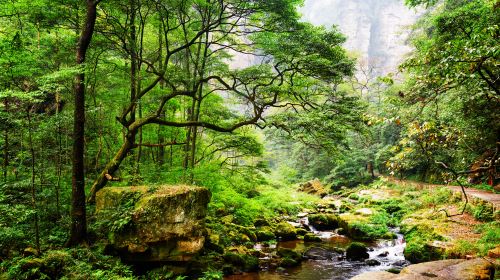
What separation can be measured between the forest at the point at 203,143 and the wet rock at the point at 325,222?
0.10 meters

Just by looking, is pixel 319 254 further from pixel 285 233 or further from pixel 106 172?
pixel 106 172

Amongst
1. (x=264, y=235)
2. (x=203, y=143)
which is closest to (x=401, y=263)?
(x=264, y=235)

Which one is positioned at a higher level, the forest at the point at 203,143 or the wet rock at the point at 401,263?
the forest at the point at 203,143

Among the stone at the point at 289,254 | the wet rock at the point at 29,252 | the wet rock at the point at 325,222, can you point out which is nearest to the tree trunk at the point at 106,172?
the wet rock at the point at 29,252

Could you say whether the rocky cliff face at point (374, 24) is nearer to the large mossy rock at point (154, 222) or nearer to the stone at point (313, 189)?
the stone at point (313, 189)

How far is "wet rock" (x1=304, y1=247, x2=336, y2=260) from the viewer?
34.7ft

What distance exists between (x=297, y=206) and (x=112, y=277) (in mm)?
14758

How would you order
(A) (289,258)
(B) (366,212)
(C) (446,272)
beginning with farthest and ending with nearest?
(B) (366,212) → (A) (289,258) → (C) (446,272)

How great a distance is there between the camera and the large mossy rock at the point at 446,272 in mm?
5816

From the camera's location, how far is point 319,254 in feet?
35.6

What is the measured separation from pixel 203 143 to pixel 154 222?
9.15m

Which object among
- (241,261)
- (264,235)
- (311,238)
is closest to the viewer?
(241,261)

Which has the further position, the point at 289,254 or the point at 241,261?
the point at 289,254

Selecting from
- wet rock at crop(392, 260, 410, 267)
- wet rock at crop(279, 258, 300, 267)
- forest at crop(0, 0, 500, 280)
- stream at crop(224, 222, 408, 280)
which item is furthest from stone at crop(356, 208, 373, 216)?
wet rock at crop(279, 258, 300, 267)
